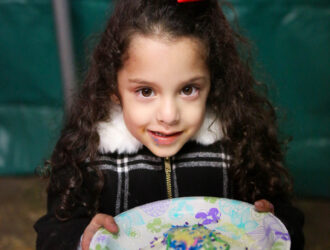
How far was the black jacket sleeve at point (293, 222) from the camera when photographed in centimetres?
127

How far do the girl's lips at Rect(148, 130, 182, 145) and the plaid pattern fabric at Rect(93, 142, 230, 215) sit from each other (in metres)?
0.15

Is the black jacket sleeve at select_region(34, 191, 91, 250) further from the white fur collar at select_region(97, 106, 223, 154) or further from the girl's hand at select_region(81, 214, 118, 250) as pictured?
the white fur collar at select_region(97, 106, 223, 154)

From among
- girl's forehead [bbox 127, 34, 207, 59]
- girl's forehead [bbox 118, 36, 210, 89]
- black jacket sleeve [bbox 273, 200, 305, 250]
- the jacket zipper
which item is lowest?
black jacket sleeve [bbox 273, 200, 305, 250]

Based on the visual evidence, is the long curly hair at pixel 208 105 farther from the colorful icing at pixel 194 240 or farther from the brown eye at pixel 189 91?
the colorful icing at pixel 194 240

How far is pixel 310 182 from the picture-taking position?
7.00 feet

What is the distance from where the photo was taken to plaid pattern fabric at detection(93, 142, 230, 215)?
131 centimetres

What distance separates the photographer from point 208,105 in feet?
4.38

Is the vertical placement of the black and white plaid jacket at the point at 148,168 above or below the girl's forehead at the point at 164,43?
below

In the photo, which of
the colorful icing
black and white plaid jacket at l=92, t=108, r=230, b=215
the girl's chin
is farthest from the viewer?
black and white plaid jacket at l=92, t=108, r=230, b=215

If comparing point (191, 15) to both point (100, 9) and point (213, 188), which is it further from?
point (100, 9)

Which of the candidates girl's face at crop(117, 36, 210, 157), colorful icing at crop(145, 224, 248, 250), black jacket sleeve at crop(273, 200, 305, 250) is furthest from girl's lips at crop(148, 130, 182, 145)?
black jacket sleeve at crop(273, 200, 305, 250)

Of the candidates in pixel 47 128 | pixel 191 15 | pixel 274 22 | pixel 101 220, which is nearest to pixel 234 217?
pixel 101 220

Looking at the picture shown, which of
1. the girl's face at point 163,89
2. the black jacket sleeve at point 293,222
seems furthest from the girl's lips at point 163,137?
the black jacket sleeve at point 293,222

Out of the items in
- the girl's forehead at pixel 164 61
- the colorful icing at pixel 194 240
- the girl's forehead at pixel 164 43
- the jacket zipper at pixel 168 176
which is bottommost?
the colorful icing at pixel 194 240
